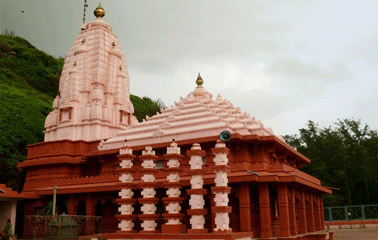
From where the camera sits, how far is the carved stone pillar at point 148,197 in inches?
712

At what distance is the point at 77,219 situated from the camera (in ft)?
54.9

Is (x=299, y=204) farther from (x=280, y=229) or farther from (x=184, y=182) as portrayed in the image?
(x=184, y=182)

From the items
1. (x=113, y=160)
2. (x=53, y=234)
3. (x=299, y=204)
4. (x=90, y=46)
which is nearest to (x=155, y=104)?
(x=90, y=46)

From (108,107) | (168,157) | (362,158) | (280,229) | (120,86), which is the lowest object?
(280,229)

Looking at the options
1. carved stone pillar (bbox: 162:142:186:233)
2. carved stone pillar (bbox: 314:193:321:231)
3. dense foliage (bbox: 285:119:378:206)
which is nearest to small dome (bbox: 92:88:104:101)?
carved stone pillar (bbox: 162:142:186:233)

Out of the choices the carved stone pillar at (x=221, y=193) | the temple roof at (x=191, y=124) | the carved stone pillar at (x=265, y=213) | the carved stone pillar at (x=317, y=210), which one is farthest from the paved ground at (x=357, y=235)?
the carved stone pillar at (x=221, y=193)

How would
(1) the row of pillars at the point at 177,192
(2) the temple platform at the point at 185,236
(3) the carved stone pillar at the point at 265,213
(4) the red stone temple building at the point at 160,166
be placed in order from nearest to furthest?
(2) the temple platform at the point at 185,236, (1) the row of pillars at the point at 177,192, (4) the red stone temple building at the point at 160,166, (3) the carved stone pillar at the point at 265,213

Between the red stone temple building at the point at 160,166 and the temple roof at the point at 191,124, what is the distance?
0.23 ft

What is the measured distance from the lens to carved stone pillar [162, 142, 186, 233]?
17141 mm

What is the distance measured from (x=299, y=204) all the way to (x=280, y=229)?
4086 mm

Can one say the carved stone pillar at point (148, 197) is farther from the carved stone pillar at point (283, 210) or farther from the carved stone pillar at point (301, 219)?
the carved stone pillar at point (301, 219)

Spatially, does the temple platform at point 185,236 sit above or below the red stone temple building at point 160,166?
below

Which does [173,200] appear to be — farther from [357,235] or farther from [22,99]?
[22,99]

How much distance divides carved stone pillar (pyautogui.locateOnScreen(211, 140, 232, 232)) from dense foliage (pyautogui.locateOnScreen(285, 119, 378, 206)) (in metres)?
29.8
